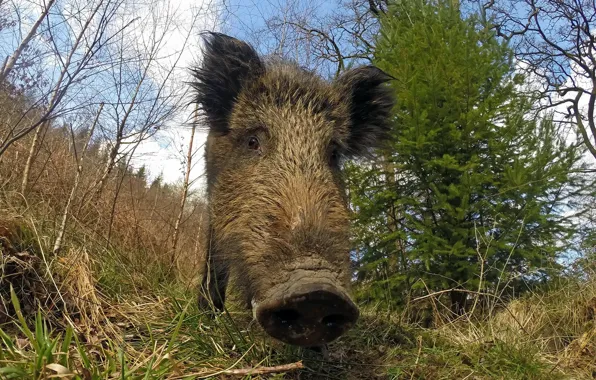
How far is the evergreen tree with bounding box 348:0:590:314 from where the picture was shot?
5031mm

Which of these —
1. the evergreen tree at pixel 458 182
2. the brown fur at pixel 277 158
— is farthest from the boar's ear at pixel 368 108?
the evergreen tree at pixel 458 182

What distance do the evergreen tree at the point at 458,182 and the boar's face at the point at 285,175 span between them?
883mm

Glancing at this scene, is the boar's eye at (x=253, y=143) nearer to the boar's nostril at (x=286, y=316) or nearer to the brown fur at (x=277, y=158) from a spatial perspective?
the brown fur at (x=277, y=158)

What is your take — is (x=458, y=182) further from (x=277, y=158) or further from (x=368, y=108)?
(x=277, y=158)

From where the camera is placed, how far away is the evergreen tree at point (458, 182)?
503 centimetres

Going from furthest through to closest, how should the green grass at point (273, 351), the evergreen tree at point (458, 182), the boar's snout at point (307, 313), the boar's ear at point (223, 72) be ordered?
the evergreen tree at point (458, 182), the boar's ear at point (223, 72), the green grass at point (273, 351), the boar's snout at point (307, 313)

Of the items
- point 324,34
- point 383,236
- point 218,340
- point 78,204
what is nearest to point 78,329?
point 218,340

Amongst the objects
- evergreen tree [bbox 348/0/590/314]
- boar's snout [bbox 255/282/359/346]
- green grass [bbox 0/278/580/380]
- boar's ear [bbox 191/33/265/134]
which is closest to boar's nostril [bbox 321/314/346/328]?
boar's snout [bbox 255/282/359/346]

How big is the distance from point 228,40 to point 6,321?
2614 millimetres

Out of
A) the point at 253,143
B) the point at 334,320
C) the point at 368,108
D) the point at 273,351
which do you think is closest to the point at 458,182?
the point at 368,108

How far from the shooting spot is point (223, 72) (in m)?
4.15

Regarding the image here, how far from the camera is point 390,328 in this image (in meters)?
4.06

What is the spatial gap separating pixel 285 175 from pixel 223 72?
4.21 ft

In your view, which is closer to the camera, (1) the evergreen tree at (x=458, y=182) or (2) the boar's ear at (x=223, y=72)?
(2) the boar's ear at (x=223, y=72)
